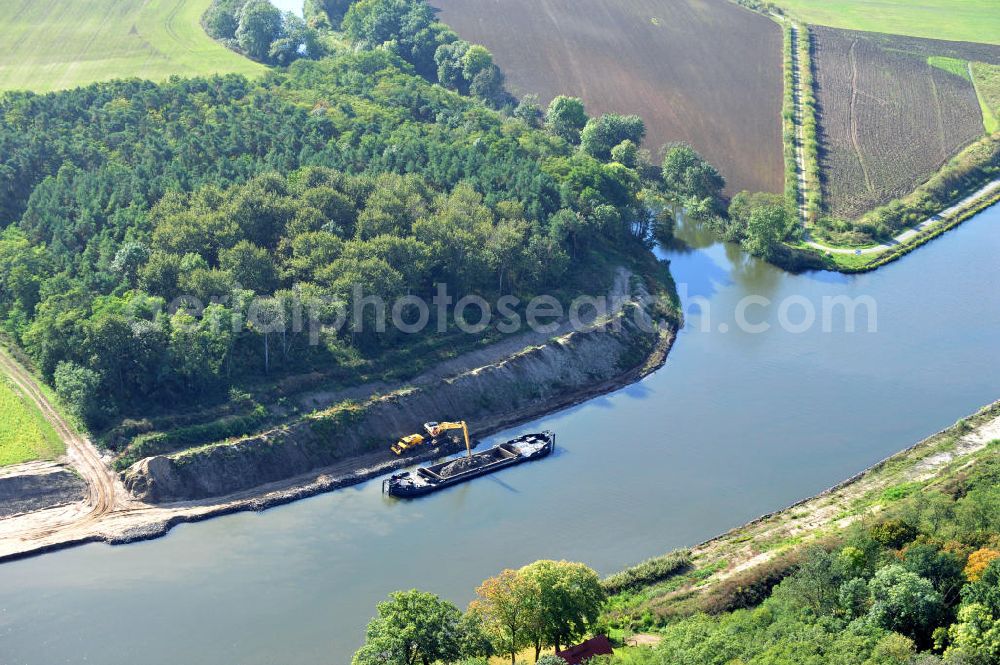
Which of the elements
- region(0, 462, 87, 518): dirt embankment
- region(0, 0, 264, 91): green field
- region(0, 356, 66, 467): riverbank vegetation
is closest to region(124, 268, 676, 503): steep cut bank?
region(0, 462, 87, 518): dirt embankment

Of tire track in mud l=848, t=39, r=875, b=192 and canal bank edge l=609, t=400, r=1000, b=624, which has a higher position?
tire track in mud l=848, t=39, r=875, b=192

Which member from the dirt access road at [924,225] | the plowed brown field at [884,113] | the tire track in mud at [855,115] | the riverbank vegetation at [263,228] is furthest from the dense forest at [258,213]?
the tire track in mud at [855,115]

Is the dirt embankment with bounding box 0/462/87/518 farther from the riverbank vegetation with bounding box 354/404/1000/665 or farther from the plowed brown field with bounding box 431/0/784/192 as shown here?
the plowed brown field with bounding box 431/0/784/192

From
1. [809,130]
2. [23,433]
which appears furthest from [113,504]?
[809,130]

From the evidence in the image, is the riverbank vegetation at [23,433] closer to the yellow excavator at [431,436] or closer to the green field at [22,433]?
the green field at [22,433]

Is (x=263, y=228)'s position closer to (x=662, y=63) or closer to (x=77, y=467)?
(x=77, y=467)

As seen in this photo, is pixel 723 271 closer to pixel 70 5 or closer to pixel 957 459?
pixel 957 459
